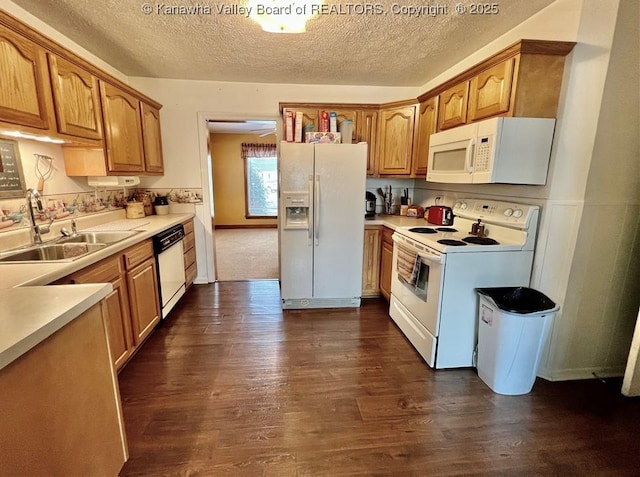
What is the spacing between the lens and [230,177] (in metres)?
7.81

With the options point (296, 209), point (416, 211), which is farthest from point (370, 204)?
point (296, 209)

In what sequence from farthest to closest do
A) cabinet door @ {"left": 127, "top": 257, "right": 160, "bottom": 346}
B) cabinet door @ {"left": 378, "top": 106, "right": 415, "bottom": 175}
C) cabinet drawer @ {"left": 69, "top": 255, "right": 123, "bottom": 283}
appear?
cabinet door @ {"left": 378, "top": 106, "right": 415, "bottom": 175} < cabinet door @ {"left": 127, "top": 257, "right": 160, "bottom": 346} < cabinet drawer @ {"left": 69, "top": 255, "right": 123, "bottom": 283}

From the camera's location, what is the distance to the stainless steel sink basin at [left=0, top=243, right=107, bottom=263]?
1882 millimetres

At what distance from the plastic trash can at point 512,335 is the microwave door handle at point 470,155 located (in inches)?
33.2

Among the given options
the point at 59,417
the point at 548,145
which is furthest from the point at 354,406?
the point at 548,145

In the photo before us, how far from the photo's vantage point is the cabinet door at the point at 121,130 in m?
2.54

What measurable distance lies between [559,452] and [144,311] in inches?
108

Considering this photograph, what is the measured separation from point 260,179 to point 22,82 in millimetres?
6332

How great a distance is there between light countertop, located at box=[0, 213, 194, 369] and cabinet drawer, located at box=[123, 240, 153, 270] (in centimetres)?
47

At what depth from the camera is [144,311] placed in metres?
2.42

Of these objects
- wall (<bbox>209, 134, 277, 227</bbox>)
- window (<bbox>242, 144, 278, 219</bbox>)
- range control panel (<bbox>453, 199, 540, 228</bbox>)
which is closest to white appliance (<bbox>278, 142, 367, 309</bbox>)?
range control panel (<bbox>453, 199, 540, 228</bbox>)

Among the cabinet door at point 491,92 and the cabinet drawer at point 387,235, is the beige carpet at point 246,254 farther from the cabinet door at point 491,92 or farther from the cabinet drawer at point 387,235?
the cabinet door at point 491,92

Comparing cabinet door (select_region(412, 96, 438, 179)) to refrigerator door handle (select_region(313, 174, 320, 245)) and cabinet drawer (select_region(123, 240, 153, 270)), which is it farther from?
cabinet drawer (select_region(123, 240, 153, 270))

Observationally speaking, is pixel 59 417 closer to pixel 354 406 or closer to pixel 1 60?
pixel 354 406
